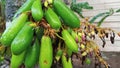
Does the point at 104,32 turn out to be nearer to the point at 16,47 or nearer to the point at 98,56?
the point at 98,56

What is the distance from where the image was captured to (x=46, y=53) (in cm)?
69

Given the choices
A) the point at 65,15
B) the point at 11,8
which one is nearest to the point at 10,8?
the point at 11,8

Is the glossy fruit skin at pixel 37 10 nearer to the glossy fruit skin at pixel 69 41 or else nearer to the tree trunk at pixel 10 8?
the glossy fruit skin at pixel 69 41

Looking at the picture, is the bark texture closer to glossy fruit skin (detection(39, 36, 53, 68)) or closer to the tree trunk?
the tree trunk

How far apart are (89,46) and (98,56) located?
0.04 meters

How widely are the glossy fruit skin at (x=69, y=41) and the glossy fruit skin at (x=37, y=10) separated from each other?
0.08 m

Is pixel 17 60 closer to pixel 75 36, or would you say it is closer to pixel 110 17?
pixel 75 36

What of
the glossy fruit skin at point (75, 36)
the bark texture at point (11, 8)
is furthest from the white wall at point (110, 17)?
the glossy fruit skin at point (75, 36)

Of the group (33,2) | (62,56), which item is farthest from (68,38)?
(33,2)

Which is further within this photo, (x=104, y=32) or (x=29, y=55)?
(x=104, y=32)

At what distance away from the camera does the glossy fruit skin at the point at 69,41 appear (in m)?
0.70

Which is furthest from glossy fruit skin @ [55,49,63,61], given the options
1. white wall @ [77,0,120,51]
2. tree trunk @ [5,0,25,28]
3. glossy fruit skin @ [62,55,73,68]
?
white wall @ [77,0,120,51]

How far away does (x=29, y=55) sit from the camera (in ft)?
2.38

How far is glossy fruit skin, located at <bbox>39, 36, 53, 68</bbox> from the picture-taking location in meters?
0.68
